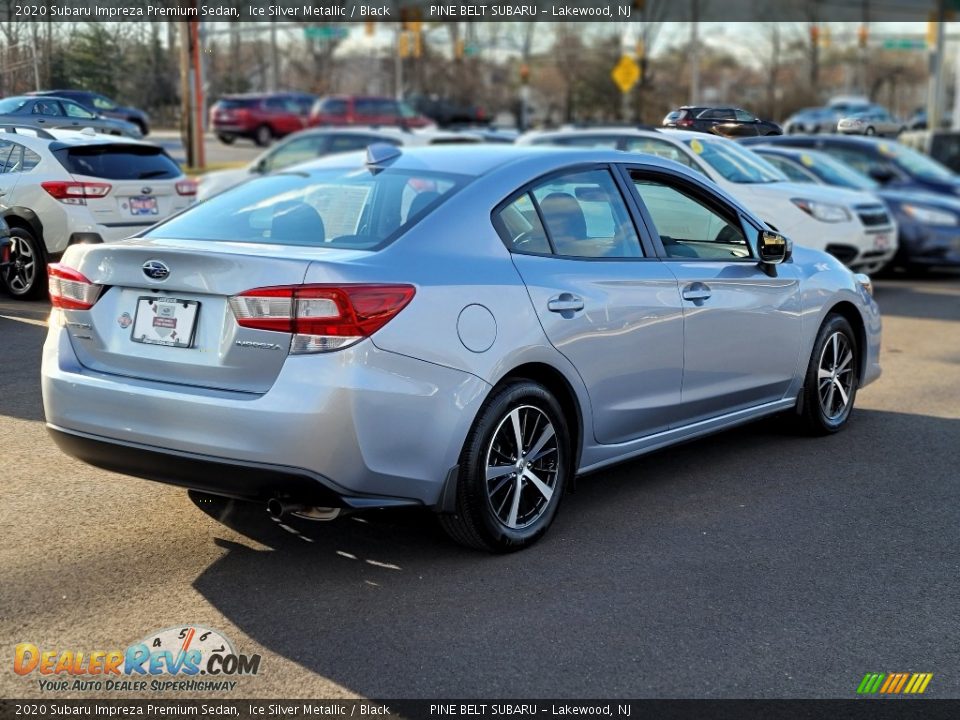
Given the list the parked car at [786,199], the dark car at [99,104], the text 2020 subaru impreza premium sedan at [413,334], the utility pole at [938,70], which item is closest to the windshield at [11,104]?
the dark car at [99,104]

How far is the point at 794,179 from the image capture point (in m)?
14.8

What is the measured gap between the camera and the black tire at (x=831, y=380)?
6824 millimetres

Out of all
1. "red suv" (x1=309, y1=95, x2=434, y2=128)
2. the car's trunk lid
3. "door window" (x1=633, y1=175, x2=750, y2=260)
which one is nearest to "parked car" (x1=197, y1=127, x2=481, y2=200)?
"door window" (x1=633, y1=175, x2=750, y2=260)

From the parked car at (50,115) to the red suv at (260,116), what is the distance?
28237 mm

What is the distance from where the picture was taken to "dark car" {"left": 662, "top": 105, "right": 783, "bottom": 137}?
725cm

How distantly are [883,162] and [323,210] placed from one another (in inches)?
522

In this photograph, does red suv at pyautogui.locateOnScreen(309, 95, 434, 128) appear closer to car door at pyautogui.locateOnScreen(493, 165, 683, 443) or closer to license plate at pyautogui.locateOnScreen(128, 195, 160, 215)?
license plate at pyautogui.locateOnScreen(128, 195, 160, 215)

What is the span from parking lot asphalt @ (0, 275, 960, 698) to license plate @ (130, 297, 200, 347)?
0.87 meters

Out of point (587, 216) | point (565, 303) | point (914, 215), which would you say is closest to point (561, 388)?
point (565, 303)

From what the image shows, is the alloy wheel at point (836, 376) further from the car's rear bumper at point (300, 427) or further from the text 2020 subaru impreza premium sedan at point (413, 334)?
the car's rear bumper at point (300, 427)

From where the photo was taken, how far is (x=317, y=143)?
62.5 feet

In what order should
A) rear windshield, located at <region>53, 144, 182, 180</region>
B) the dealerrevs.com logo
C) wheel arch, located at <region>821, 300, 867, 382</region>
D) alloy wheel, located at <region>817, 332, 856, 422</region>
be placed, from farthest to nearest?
rear windshield, located at <region>53, 144, 182, 180</region>, wheel arch, located at <region>821, 300, 867, 382</region>, alloy wheel, located at <region>817, 332, 856, 422</region>, the dealerrevs.com logo

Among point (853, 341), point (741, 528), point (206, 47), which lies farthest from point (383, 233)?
point (206, 47)

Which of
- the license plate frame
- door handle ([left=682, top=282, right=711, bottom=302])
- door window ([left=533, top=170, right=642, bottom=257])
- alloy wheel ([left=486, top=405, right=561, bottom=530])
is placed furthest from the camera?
the license plate frame
